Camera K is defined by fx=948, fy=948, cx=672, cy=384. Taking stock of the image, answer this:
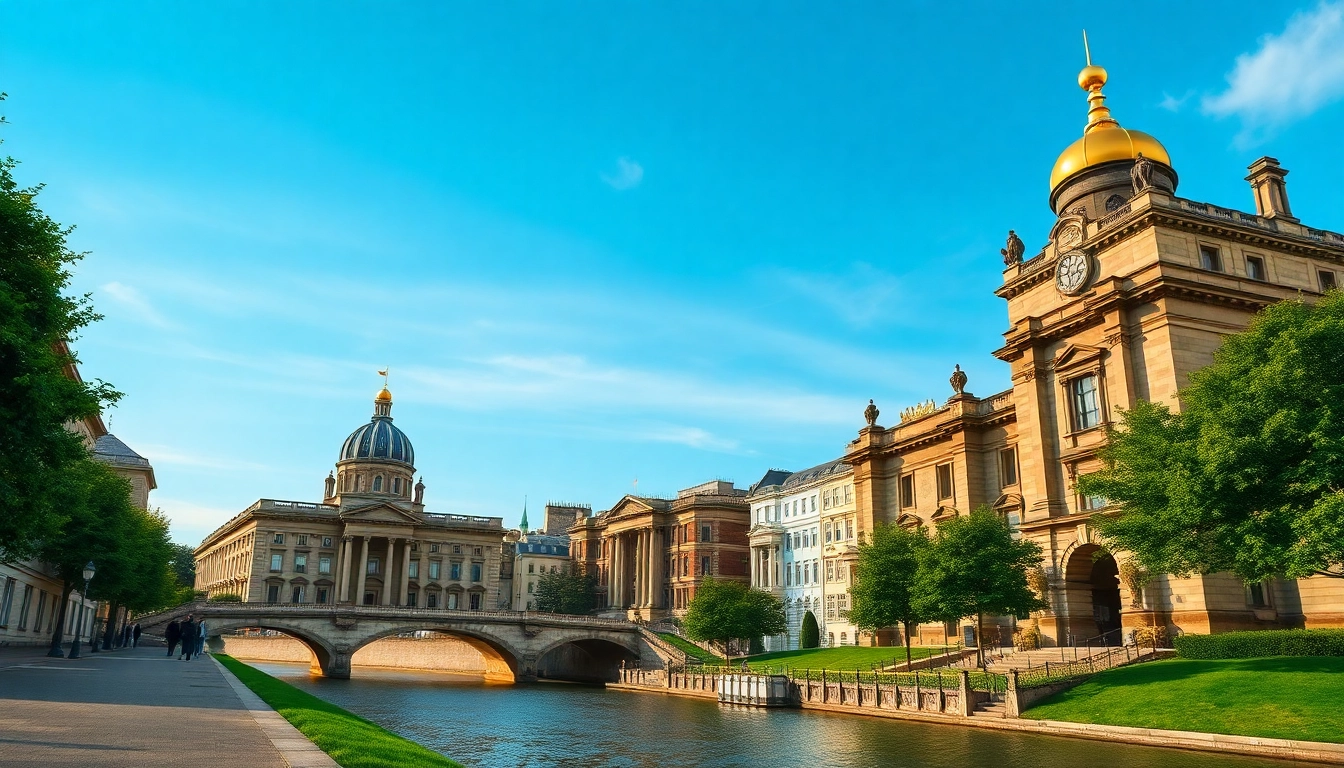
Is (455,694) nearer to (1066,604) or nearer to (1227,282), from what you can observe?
(1066,604)

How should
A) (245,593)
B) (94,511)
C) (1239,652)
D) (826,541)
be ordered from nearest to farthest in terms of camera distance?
(1239,652) < (94,511) < (826,541) < (245,593)

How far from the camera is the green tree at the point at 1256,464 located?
30188 mm

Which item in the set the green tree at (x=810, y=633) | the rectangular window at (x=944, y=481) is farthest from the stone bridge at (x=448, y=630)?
the rectangular window at (x=944, y=481)

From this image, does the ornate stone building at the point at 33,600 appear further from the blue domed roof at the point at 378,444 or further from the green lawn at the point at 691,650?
the blue domed roof at the point at 378,444

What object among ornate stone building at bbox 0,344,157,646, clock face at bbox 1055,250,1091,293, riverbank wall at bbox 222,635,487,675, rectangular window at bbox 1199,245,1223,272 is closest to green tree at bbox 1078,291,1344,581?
rectangular window at bbox 1199,245,1223,272

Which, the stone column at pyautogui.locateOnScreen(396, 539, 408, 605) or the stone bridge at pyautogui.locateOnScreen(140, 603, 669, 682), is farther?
the stone column at pyautogui.locateOnScreen(396, 539, 408, 605)

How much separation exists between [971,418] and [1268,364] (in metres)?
30.7

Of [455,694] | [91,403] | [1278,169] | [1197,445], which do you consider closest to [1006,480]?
[1278,169]

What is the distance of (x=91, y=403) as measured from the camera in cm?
2311

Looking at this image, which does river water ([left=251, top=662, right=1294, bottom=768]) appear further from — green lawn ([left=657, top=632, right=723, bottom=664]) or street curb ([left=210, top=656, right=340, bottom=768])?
green lawn ([left=657, top=632, right=723, bottom=664])

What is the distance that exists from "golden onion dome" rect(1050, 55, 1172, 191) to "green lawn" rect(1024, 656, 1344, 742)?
103 feet

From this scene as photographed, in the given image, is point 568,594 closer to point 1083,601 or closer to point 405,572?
point 405,572

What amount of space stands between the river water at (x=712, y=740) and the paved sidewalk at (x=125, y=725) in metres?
10.1

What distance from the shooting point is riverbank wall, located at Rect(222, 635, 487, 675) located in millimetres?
103188
